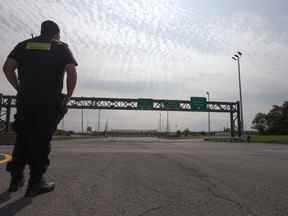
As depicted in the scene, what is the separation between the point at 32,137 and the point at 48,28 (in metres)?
1.37

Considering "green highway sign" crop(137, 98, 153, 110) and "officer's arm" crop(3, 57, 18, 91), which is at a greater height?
"green highway sign" crop(137, 98, 153, 110)

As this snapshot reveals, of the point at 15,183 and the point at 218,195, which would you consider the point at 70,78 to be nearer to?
the point at 15,183

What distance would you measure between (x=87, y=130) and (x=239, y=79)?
98.1 metres

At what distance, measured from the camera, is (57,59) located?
328 centimetres

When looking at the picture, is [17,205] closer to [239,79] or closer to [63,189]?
[63,189]

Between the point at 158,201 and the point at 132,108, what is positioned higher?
the point at 132,108

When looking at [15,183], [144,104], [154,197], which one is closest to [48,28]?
[15,183]

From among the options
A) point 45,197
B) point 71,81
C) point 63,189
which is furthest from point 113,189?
point 71,81

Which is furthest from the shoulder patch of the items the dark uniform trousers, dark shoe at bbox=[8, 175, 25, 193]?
dark shoe at bbox=[8, 175, 25, 193]

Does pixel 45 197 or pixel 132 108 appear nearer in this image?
pixel 45 197

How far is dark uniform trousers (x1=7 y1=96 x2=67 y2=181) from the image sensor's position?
313 cm

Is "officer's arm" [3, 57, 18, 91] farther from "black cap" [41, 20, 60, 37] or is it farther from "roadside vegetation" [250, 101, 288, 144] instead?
"roadside vegetation" [250, 101, 288, 144]

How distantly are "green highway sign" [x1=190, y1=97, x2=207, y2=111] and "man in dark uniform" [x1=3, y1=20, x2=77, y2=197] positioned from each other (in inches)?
1864

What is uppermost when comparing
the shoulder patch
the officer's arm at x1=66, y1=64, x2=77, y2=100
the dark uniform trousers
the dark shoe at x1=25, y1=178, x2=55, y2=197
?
the shoulder patch
